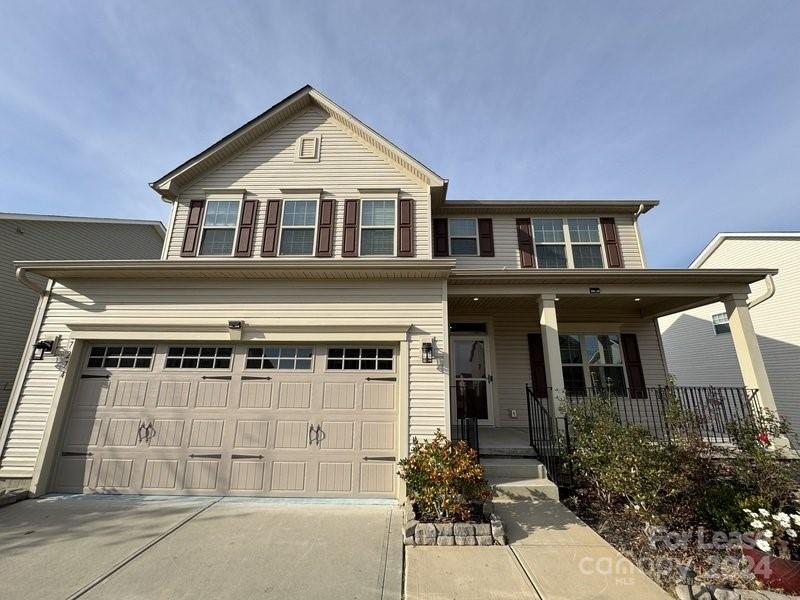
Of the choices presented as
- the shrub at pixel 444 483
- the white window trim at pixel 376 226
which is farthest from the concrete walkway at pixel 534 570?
the white window trim at pixel 376 226

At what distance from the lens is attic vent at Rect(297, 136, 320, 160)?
8.24 meters

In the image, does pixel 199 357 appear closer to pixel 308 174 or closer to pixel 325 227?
pixel 325 227

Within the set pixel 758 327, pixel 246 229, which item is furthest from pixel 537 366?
pixel 758 327

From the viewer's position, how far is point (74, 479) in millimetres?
5832

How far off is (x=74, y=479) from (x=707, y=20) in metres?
14.2

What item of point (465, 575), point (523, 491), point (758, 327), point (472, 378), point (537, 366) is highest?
point (758, 327)

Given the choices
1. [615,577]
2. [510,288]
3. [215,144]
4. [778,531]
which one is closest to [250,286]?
[215,144]

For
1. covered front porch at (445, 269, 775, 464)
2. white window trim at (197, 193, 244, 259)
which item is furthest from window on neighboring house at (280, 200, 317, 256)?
covered front porch at (445, 269, 775, 464)

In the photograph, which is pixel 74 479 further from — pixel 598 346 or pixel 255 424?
pixel 598 346

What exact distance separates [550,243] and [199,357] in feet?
27.5

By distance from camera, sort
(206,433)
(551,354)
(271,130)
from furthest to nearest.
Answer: (271,130) → (551,354) → (206,433)

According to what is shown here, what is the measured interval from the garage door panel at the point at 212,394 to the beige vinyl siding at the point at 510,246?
577cm

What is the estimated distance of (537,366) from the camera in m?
8.20

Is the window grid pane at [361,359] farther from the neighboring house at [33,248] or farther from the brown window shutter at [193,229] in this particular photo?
the neighboring house at [33,248]
